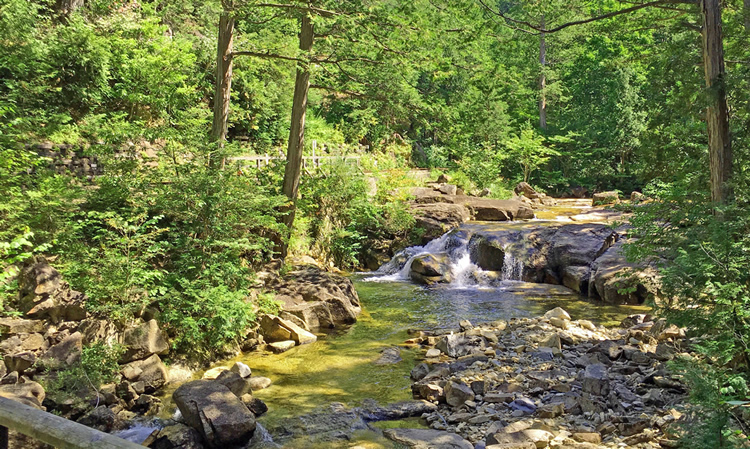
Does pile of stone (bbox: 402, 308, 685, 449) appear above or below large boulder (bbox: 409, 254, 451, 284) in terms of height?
below

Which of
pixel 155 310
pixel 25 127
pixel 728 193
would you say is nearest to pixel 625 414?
pixel 728 193

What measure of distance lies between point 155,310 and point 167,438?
3.19 m

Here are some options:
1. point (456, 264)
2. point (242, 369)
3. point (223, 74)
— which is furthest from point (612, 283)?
point (223, 74)

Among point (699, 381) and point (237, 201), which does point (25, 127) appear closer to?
point (237, 201)

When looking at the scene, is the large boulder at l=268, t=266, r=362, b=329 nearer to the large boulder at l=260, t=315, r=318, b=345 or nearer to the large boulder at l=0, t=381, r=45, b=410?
the large boulder at l=260, t=315, r=318, b=345

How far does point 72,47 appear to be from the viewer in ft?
48.0

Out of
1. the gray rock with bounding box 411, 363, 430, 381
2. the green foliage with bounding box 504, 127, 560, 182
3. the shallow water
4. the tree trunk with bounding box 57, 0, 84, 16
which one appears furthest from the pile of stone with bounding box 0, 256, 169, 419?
the green foliage with bounding box 504, 127, 560, 182

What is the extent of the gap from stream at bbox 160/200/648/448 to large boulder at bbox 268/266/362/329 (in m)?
0.36

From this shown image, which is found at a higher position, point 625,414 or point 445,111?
point 445,111

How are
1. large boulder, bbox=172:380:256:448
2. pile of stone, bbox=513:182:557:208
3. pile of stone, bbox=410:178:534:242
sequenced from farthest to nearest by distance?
1. pile of stone, bbox=513:182:557:208
2. pile of stone, bbox=410:178:534:242
3. large boulder, bbox=172:380:256:448

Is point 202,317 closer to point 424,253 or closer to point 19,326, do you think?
point 19,326

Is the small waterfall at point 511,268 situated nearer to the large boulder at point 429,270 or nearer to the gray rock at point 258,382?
the large boulder at point 429,270

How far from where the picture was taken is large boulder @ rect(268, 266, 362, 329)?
1109 cm

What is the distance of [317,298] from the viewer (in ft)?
37.8
